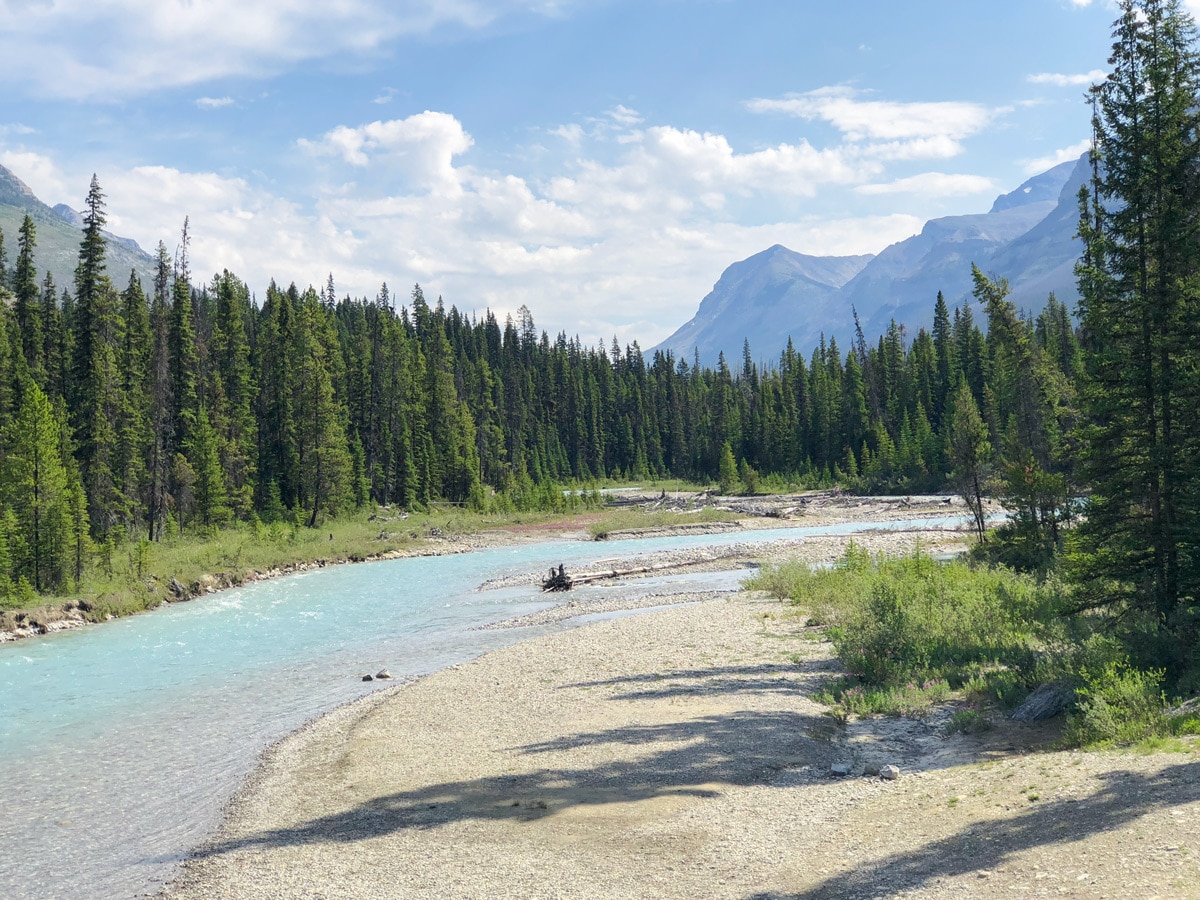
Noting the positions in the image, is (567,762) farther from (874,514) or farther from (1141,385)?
(874,514)

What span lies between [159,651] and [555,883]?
783 inches

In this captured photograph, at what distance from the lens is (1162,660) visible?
13078 millimetres

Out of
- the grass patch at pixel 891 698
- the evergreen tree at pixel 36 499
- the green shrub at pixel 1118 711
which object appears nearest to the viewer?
the green shrub at pixel 1118 711

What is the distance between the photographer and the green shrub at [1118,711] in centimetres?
1027

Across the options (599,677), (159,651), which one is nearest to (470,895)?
(599,677)

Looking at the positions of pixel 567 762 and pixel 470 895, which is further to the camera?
pixel 567 762

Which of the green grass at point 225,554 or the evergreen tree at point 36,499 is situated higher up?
the evergreen tree at point 36,499

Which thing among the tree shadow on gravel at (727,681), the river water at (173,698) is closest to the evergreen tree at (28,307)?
the river water at (173,698)

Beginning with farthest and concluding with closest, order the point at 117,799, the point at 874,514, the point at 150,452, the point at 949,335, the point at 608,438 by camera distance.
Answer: the point at 608,438 → the point at 949,335 → the point at 874,514 → the point at 150,452 → the point at 117,799

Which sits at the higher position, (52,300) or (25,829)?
(52,300)

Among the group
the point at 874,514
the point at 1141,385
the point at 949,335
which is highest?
the point at 949,335

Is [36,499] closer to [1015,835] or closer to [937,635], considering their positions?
[937,635]

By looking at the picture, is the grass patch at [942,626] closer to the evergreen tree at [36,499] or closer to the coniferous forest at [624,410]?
the coniferous forest at [624,410]

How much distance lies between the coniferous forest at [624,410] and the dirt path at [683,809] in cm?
579
